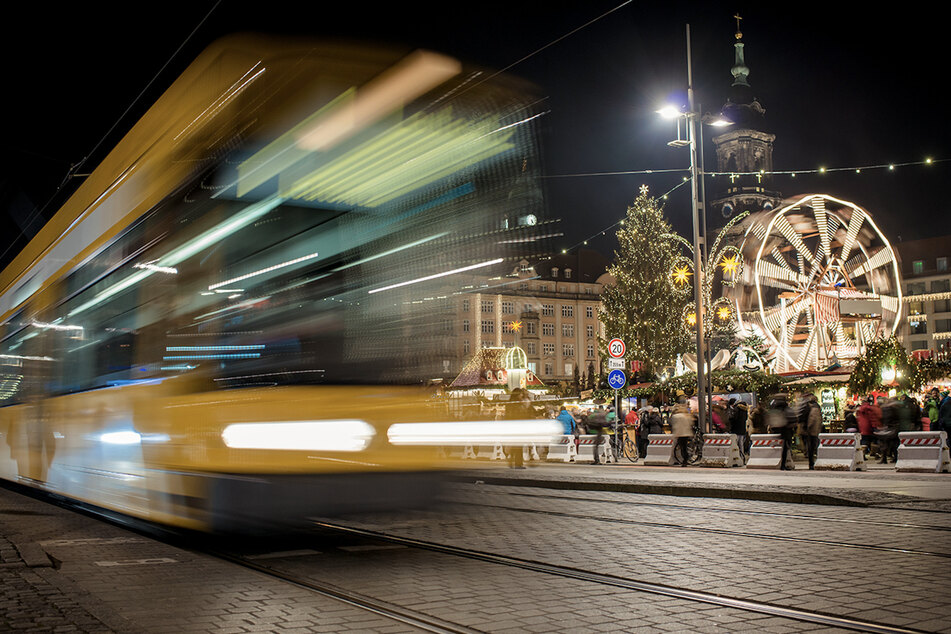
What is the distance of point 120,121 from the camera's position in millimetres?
18328

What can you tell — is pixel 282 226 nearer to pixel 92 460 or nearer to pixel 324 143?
pixel 324 143

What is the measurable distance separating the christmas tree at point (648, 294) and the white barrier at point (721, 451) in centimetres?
4766

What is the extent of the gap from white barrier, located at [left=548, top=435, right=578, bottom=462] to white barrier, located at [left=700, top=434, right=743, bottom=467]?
503 centimetres

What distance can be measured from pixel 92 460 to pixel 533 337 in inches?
4102

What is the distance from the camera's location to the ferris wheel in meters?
38.0

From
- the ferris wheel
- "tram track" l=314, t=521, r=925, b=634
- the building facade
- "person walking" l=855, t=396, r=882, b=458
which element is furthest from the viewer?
the building facade

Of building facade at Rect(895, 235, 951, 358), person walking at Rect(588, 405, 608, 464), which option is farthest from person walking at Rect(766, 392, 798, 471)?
building facade at Rect(895, 235, 951, 358)

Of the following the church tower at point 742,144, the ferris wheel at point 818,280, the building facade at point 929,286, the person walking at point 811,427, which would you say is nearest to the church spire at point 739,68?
the church tower at point 742,144

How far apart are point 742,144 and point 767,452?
12644 cm

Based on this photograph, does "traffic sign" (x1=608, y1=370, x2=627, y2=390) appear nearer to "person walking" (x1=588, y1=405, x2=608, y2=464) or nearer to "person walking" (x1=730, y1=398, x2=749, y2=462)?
"person walking" (x1=730, y1=398, x2=749, y2=462)

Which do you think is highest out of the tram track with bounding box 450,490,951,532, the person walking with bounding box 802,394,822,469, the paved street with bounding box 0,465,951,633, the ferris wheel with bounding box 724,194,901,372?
the ferris wheel with bounding box 724,194,901,372

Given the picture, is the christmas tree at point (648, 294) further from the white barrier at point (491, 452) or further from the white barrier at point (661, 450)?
the white barrier at point (661, 450)

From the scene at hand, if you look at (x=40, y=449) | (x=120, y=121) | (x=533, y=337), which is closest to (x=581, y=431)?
(x=120, y=121)

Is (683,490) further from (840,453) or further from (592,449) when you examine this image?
(592,449)
